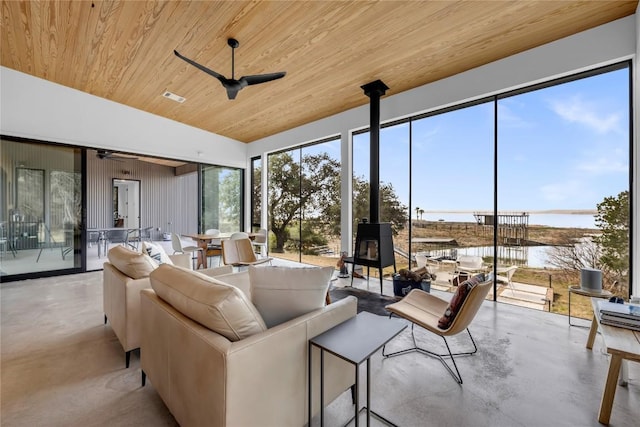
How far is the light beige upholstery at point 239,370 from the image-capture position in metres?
1.04

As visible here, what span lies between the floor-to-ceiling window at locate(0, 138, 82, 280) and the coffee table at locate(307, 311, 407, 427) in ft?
18.7

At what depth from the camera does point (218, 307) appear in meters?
1.14

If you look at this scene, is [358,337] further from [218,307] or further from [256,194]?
[256,194]

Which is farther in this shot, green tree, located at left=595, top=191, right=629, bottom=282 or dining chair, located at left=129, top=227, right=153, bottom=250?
dining chair, located at left=129, top=227, right=153, bottom=250

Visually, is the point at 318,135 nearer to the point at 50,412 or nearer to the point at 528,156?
the point at 528,156

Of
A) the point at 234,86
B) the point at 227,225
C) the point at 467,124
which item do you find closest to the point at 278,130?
the point at 227,225

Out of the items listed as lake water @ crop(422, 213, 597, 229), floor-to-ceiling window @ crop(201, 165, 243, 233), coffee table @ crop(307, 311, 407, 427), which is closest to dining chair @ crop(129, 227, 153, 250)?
floor-to-ceiling window @ crop(201, 165, 243, 233)

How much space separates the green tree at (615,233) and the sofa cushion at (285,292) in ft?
11.2

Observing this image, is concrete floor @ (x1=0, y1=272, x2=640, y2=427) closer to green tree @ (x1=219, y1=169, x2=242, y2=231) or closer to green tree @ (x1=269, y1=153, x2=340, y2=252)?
green tree @ (x1=269, y1=153, x2=340, y2=252)

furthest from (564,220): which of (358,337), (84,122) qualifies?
(84,122)

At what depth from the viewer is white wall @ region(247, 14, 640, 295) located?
2.71 meters

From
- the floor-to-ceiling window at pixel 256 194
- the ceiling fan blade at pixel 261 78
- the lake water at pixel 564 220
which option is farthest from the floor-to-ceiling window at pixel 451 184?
the floor-to-ceiling window at pixel 256 194

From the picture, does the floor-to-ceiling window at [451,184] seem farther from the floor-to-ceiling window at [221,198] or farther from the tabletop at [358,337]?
the floor-to-ceiling window at [221,198]

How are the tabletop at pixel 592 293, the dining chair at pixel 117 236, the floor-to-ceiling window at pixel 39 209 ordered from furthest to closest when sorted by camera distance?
the dining chair at pixel 117 236, the floor-to-ceiling window at pixel 39 209, the tabletop at pixel 592 293
